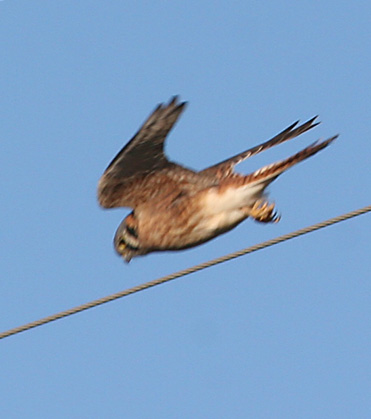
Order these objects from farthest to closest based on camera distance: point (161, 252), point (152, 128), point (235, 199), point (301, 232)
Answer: point (161, 252), point (235, 199), point (152, 128), point (301, 232)

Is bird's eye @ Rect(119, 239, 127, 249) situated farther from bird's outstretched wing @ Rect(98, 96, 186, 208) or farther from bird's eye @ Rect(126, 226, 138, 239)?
bird's outstretched wing @ Rect(98, 96, 186, 208)

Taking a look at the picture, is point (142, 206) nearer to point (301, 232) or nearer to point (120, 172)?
point (120, 172)

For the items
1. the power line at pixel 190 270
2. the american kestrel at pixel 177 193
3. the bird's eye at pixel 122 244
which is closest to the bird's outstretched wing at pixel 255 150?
the american kestrel at pixel 177 193

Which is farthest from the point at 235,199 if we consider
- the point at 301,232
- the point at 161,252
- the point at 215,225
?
the point at 301,232

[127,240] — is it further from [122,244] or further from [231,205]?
[231,205]

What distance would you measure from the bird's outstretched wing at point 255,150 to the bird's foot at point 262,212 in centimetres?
37

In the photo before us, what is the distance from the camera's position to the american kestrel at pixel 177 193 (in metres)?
7.50

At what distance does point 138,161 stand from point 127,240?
0.98 metres

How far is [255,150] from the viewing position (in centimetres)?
783

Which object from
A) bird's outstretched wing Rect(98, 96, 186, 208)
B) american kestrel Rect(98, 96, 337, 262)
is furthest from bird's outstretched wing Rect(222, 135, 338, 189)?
bird's outstretched wing Rect(98, 96, 186, 208)

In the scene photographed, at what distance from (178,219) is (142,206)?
40 cm

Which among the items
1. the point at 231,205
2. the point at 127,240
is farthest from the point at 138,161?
the point at 127,240

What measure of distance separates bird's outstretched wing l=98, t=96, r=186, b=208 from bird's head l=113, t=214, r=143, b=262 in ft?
0.73

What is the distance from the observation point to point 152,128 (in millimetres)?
7141
